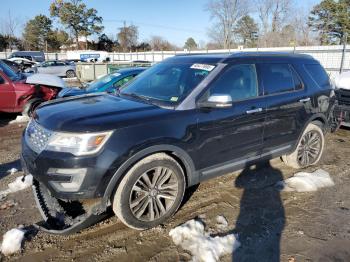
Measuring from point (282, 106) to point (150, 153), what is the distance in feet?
7.09

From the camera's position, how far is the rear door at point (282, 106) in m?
4.35

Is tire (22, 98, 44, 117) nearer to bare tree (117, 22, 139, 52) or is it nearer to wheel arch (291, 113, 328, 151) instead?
wheel arch (291, 113, 328, 151)

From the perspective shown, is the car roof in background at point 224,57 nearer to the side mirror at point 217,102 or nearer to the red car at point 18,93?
the side mirror at point 217,102

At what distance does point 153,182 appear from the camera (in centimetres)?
346

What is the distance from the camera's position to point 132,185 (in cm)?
327


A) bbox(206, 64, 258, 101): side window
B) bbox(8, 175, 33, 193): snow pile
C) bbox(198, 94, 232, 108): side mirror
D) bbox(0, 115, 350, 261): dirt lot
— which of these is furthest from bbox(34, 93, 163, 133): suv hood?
bbox(8, 175, 33, 193): snow pile

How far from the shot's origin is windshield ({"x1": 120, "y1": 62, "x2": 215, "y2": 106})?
149 inches

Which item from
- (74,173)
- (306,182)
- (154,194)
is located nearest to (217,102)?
(154,194)

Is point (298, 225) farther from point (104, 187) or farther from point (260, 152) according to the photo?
point (104, 187)

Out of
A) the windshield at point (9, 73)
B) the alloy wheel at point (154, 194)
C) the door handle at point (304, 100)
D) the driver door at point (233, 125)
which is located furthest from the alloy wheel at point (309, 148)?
the windshield at point (9, 73)

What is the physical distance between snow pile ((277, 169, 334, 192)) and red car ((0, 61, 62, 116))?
6.97 meters

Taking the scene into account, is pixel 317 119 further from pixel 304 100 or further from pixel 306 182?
pixel 306 182

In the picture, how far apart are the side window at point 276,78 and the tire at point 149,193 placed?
1.77m

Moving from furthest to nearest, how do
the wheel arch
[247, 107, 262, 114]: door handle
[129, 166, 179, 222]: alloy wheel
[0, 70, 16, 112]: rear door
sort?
1. [0, 70, 16, 112]: rear door
2. the wheel arch
3. [247, 107, 262, 114]: door handle
4. [129, 166, 179, 222]: alloy wheel
